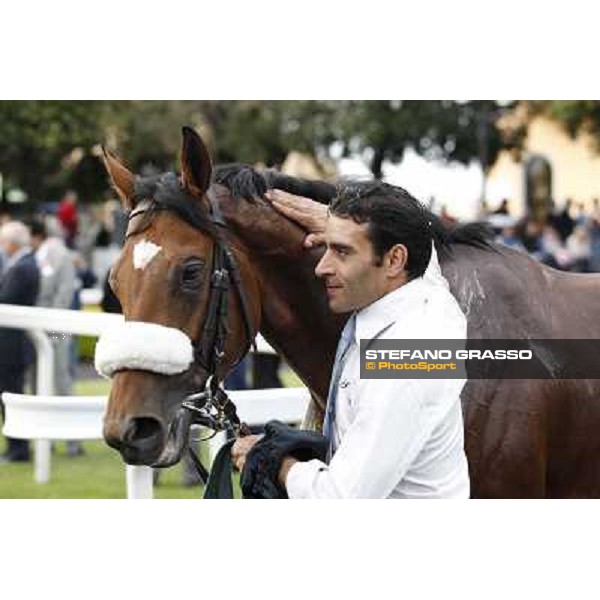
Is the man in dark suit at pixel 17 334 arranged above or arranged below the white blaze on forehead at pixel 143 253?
below

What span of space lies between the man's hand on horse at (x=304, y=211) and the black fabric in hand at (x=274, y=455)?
1.41 metres

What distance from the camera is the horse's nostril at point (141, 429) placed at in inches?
146

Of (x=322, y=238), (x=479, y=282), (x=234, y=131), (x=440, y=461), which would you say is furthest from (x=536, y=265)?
(x=234, y=131)

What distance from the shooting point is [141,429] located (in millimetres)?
3779

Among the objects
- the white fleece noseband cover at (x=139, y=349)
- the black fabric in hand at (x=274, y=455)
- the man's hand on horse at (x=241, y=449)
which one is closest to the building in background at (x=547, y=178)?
the white fleece noseband cover at (x=139, y=349)

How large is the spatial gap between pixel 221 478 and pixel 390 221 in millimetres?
1081

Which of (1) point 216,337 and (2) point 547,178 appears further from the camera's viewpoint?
(2) point 547,178

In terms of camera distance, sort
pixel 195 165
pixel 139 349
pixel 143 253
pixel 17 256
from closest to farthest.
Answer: pixel 139 349, pixel 143 253, pixel 195 165, pixel 17 256

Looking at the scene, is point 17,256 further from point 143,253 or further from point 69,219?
point 143,253

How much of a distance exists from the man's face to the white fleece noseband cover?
81 centimetres

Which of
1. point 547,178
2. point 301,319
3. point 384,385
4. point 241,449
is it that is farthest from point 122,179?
point 547,178

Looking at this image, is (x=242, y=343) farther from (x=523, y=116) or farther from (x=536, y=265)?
(x=523, y=116)

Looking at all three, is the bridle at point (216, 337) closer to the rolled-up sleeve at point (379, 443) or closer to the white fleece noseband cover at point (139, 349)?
the white fleece noseband cover at point (139, 349)

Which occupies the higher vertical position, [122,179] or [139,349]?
[122,179]
